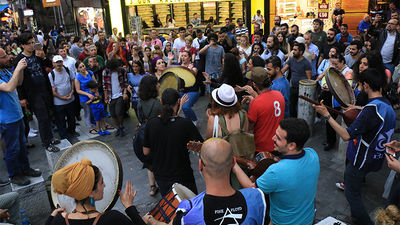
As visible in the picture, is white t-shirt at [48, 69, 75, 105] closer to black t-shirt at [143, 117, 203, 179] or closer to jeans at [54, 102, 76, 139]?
jeans at [54, 102, 76, 139]

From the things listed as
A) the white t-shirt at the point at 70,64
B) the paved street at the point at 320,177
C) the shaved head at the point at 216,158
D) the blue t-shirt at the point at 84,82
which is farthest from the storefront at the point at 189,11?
the shaved head at the point at 216,158

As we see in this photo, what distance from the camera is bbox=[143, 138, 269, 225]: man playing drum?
1.85m

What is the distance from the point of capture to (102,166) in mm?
2598

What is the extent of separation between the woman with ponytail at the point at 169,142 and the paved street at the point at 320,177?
1.09 m

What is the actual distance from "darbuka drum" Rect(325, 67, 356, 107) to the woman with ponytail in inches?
65.9

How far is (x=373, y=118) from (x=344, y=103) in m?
0.44

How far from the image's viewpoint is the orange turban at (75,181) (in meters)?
1.93

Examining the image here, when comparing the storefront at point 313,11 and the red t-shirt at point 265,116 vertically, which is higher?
the storefront at point 313,11

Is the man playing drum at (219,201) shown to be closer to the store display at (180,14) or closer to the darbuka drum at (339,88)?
the darbuka drum at (339,88)

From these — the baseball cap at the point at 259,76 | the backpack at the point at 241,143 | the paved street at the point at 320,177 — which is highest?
the baseball cap at the point at 259,76

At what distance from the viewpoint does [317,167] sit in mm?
2383

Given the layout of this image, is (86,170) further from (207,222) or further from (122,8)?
(122,8)

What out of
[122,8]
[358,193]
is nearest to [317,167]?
[358,193]

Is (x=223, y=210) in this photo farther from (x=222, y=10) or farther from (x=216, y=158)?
(x=222, y=10)
